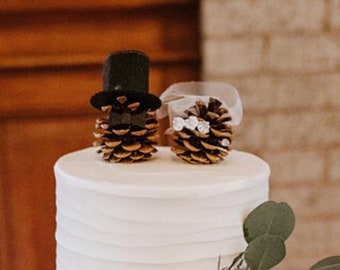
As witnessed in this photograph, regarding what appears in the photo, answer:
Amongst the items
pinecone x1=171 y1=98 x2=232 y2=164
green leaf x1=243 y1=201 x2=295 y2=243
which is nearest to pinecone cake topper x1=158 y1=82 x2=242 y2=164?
pinecone x1=171 y1=98 x2=232 y2=164

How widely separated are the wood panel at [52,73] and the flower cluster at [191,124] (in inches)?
22.1

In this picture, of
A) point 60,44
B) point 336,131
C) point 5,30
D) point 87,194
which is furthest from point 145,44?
point 87,194

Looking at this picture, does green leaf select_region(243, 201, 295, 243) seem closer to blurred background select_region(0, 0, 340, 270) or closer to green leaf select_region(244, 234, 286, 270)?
green leaf select_region(244, 234, 286, 270)

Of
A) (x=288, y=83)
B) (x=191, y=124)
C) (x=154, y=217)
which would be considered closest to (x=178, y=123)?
(x=191, y=124)

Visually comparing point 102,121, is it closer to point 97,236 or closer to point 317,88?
point 97,236

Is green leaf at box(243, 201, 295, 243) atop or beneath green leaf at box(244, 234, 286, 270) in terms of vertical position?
atop

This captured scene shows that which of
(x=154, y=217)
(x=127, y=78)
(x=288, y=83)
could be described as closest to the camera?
(x=154, y=217)

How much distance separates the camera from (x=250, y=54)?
1133 millimetres

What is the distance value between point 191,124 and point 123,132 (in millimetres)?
85

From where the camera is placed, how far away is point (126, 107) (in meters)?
0.67

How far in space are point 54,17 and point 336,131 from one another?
671mm

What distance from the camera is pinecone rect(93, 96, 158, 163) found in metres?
0.67

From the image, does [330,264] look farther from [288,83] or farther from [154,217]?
[288,83]

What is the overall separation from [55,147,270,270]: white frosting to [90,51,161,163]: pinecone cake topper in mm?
62
